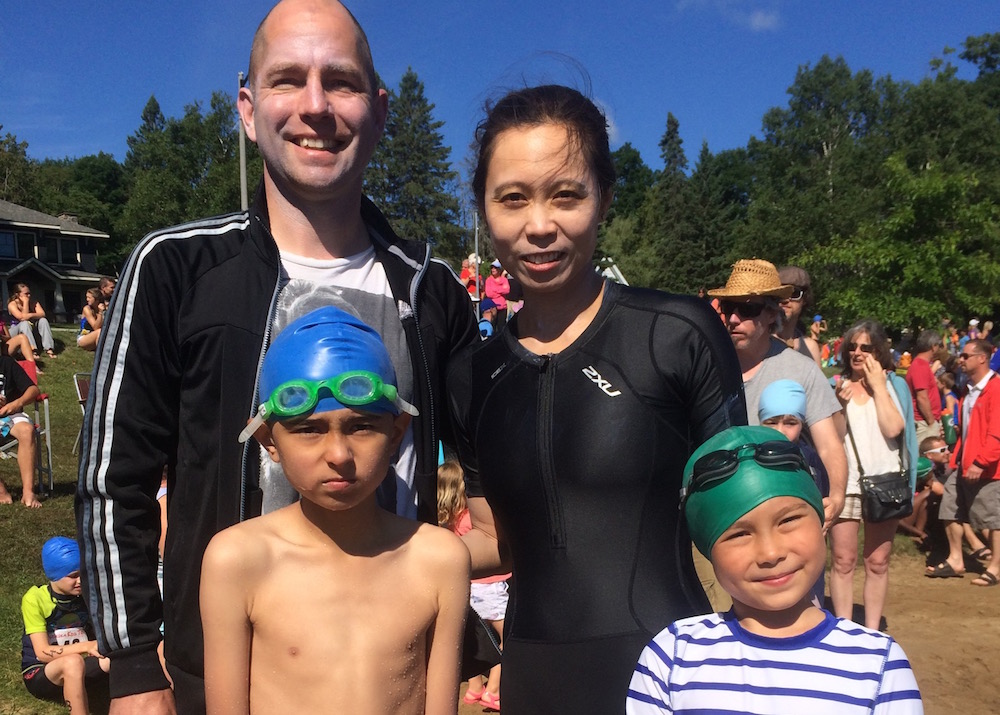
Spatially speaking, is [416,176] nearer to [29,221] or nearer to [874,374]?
[29,221]

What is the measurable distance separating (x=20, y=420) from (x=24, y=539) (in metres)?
2.19

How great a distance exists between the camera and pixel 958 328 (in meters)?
23.2

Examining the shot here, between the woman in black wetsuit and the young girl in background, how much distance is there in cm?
321

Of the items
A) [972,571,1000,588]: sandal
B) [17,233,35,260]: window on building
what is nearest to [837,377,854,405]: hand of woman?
[972,571,1000,588]: sandal

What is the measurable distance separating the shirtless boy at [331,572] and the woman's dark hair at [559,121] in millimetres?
658

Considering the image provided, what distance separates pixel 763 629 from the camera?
182 cm

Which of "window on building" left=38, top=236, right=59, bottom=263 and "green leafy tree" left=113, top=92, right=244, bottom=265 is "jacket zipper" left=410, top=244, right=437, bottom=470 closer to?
"green leafy tree" left=113, top=92, right=244, bottom=265

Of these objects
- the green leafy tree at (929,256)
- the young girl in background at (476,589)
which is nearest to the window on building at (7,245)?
the green leafy tree at (929,256)

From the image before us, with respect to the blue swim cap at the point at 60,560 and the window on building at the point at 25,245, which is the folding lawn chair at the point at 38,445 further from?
the window on building at the point at 25,245

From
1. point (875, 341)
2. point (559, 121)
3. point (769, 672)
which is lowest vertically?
point (769, 672)

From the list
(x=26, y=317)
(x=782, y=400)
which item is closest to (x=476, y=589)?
(x=782, y=400)

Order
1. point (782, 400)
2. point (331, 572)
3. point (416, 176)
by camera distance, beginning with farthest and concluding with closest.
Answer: point (416, 176) < point (782, 400) < point (331, 572)

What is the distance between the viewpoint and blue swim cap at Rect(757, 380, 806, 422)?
4.28 m

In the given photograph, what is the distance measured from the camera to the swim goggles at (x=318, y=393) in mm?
1823
